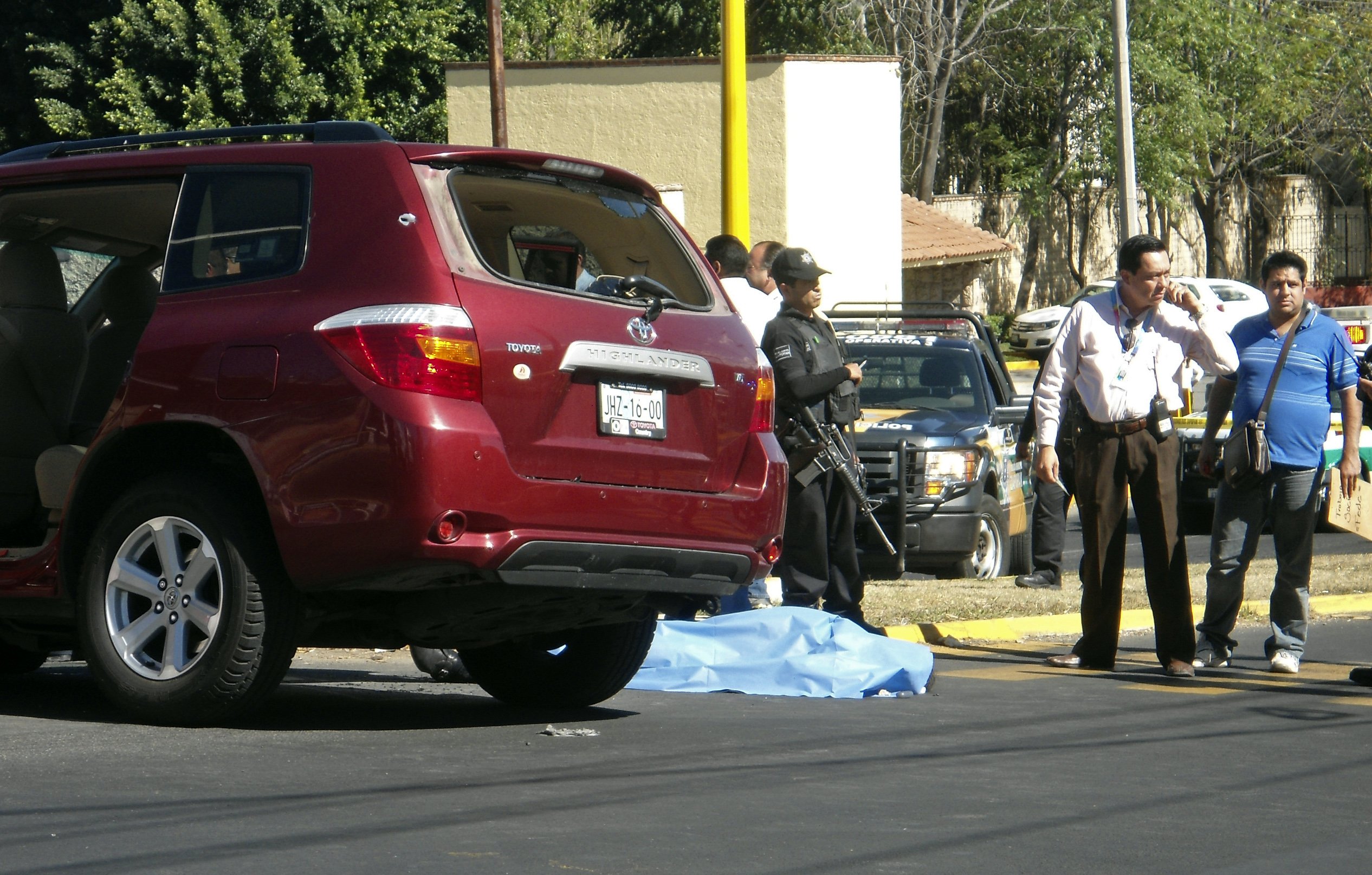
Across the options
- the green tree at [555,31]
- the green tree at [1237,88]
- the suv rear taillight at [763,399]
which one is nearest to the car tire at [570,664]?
the suv rear taillight at [763,399]

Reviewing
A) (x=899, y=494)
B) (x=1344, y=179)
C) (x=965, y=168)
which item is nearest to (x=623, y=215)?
(x=899, y=494)

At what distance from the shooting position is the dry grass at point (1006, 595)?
407 inches

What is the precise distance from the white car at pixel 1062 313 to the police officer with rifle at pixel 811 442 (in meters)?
25.1

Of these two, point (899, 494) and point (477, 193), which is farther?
point (899, 494)

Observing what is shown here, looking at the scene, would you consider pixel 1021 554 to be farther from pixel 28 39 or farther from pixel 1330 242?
pixel 1330 242

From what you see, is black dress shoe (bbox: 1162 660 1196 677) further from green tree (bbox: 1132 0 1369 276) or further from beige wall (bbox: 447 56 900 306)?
green tree (bbox: 1132 0 1369 276)

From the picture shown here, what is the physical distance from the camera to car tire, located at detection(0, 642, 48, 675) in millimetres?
8016

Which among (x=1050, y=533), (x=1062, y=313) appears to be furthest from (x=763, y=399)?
(x=1062, y=313)

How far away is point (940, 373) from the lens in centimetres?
1331

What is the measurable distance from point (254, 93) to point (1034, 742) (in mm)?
31034

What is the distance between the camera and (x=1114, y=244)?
49406 mm

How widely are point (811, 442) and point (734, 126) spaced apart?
4562 millimetres

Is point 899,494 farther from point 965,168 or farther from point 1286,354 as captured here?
point 965,168

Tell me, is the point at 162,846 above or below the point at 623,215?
below
